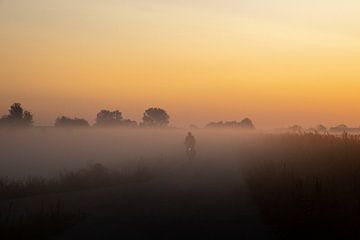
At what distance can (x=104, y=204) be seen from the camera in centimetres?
1830

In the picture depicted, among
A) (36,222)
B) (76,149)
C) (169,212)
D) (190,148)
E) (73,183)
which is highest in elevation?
(76,149)

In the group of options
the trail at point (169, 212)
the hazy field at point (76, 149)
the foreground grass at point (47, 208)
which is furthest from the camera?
the hazy field at point (76, 149)

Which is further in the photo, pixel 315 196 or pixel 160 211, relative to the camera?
pixel 160 211

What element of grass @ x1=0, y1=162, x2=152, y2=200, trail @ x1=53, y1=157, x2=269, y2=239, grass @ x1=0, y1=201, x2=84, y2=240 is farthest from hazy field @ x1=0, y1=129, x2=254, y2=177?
grass @ x1=0, y1=201, x2=84, y2=240

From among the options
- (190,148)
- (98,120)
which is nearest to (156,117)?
(98,120)

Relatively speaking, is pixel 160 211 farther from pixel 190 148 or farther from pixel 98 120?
pixel 98 120

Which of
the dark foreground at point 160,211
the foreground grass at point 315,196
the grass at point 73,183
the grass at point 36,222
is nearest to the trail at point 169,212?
the dark foreground at point 160,211

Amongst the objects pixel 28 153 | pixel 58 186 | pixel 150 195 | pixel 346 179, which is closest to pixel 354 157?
pixel 346 179

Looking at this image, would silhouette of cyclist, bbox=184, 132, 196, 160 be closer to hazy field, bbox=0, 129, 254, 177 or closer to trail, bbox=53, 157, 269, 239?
hazy field, bbox=0, 129, 254, 177

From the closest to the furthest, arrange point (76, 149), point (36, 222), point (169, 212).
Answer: point (36, 222)
point (169, 212)
point (76, 149)

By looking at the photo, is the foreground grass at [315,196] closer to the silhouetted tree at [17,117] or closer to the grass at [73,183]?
the grass at [73,183]

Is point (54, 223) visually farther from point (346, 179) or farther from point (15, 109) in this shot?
point (15, 109)

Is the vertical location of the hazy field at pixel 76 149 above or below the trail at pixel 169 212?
above

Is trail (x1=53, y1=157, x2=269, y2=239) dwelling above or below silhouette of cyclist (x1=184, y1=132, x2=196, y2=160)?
below
